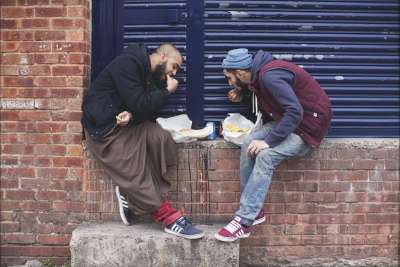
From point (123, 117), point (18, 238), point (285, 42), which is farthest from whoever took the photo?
point (285, 42)

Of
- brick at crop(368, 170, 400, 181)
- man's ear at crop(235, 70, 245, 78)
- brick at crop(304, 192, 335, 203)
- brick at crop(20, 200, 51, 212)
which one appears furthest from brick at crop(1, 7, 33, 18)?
brick at crop(368, 170, 400, 181)

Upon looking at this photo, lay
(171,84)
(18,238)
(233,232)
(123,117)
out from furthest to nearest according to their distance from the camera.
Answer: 1. (18,238)
2. (171,84)
3. (123,117)
4. (233,232)

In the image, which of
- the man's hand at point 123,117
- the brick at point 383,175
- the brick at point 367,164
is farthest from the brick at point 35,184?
the brick at point 383,175

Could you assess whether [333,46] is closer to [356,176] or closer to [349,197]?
[356,176]

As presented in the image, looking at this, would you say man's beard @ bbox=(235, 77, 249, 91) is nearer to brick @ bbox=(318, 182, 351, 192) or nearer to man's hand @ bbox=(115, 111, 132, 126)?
man's hand @ bbox=(115, 111, 132, 126)

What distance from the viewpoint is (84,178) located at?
4.67m

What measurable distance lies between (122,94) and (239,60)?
3.14 feet

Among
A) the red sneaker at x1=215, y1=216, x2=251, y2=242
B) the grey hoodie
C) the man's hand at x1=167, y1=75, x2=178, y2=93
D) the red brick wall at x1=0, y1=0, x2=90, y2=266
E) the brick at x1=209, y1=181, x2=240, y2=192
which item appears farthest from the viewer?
the brick at x1=209, y1=181, x2=240, y2=192

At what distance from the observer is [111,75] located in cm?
438

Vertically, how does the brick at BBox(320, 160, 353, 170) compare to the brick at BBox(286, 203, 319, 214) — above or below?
above

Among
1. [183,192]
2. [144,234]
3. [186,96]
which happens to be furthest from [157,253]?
[186,96]

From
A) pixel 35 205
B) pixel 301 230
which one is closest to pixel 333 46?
pixel 301 230

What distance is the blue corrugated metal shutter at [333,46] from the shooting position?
4.84 meters

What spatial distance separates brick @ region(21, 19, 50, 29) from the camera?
4.62 m
